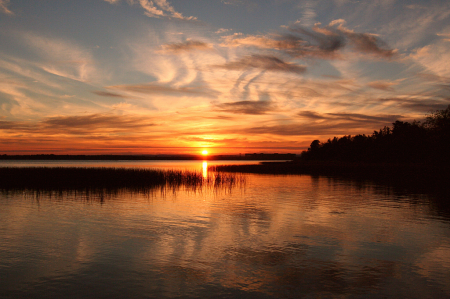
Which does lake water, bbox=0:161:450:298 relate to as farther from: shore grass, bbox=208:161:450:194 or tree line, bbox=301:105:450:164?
tree line, bbox=301:105:450:164

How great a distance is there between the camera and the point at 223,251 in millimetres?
11523

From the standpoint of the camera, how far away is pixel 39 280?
8805 millimetres

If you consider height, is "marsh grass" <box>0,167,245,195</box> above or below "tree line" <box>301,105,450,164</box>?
below

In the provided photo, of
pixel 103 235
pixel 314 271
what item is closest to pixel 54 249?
pixel 103 235

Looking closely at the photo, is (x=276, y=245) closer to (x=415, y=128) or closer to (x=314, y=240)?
(x=314, y=240)

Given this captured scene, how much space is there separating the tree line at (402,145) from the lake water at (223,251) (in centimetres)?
4942

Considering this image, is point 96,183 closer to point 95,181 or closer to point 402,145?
point 95,181

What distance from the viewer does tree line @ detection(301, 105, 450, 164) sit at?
6144 cm

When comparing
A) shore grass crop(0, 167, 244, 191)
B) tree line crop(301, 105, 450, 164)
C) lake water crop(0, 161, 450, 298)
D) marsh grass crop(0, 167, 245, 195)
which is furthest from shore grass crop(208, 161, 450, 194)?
shore grass crop(0, 167, 244, 191)

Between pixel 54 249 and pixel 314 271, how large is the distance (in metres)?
9.41

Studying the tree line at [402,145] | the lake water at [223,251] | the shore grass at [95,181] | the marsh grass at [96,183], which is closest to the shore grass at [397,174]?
the tree line at [402,145]

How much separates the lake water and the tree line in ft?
162

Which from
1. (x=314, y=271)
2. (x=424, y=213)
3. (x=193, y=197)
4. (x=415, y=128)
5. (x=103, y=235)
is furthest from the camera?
(x=415, y=128)

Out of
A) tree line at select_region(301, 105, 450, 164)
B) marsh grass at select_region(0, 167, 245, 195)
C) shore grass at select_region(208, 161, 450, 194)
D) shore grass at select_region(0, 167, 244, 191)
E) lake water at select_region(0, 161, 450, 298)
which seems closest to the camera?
lake water at select_region(0, 161, 450, 298)
